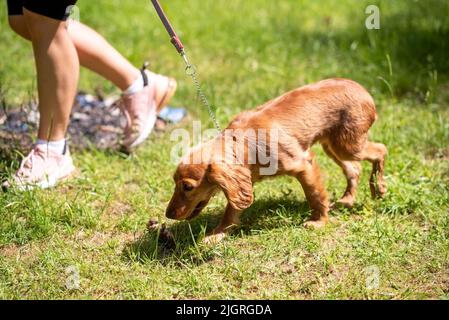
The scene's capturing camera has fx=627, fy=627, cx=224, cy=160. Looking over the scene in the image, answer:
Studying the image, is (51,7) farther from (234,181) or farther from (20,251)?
(234,181)

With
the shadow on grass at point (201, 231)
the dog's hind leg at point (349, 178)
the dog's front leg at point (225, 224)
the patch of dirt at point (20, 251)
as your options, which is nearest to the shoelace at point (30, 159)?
the patch of dirt at point (20, 251)

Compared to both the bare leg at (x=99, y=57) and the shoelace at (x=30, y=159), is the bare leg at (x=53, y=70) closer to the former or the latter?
the shoelace at (x=30, y=159)

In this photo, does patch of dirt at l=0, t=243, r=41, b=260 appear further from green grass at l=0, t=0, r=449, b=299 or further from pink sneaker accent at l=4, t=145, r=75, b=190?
pink sneaker accent at l=4, t=145, r=75, b=190

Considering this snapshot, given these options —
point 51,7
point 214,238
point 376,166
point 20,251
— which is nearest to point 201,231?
point 214,238

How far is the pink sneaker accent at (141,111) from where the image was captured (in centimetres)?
449

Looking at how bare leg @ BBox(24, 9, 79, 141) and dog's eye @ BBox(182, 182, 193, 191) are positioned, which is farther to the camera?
bare leg @ BBox(24, 9, 79, 141)

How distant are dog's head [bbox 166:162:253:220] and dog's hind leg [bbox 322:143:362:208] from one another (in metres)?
0.74

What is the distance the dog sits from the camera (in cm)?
323

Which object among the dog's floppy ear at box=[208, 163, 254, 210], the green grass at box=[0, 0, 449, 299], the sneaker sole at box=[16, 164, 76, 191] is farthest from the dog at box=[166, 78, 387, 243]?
the sneaker sole at box=[16, 164, 76, 191]

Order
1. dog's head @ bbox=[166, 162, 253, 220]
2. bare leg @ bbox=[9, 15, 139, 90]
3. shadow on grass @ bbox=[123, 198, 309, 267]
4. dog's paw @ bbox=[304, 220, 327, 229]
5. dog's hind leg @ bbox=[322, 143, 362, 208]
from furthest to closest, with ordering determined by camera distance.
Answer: bare leg @ bbox=[9, 15, 139, 90] < dog's hind leg @ bbox=[322, 143, 362, 208] < dog's paw @ bbox=[304, 220, 327, 229] < shadow on grass @ bbox=[123, 198, 309, 267] < dog's head @ bbox=[166, 162, 253, 220]

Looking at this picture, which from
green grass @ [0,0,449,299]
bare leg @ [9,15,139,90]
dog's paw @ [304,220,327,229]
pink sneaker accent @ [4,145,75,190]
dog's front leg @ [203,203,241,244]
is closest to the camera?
green grass @ [0,0,449,299]

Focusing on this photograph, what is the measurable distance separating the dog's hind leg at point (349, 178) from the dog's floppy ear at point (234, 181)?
74cm
